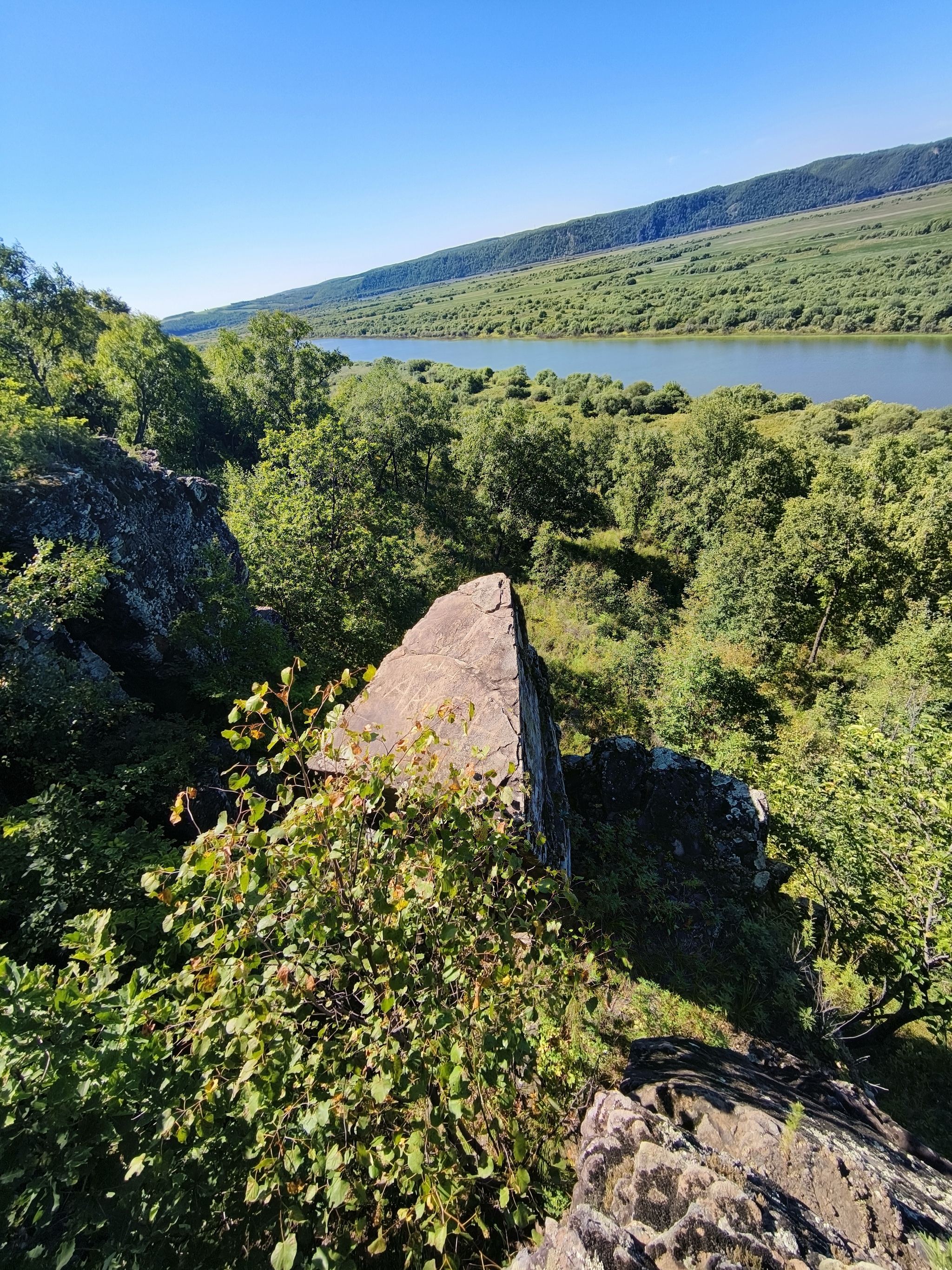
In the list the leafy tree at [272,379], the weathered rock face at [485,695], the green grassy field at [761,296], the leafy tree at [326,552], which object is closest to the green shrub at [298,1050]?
the weathered rock face at [485,695]

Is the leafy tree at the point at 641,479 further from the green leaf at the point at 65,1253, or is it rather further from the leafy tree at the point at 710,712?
the green leaf at the point at 65,1253

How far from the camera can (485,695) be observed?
22.4 ft

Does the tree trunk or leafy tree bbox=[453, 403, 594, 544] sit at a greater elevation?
leafy tree bbox=[453, 403, 594, 544]

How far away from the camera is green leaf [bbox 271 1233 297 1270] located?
6.63ft

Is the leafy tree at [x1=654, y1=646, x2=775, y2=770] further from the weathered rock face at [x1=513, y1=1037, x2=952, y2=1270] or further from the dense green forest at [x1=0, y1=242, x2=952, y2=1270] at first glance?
the weathered rock face at [x1=513, y1=1037, x2=952, y2=1270]

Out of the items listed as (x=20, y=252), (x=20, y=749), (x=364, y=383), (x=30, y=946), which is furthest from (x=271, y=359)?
→ (x=30, y=946)

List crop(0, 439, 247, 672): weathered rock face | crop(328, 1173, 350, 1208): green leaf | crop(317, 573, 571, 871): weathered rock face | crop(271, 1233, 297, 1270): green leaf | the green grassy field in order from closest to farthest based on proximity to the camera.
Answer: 1. crop(271, 1233, 297, 1270): green leaf
2. crop(328, 1173, 350, 1208): green leaf
3. crop(317, 573, 571, 871): weathered rock face
4. crop(0, 439, 247, 672): weathered rock face
5. the green grassy field

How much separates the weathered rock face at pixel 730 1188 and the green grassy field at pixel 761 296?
123 m

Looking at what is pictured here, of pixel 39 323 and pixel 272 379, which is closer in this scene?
pixel 39 323

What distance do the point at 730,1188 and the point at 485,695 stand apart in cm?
468

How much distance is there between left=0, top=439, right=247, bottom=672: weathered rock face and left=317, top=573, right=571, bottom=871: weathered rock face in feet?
22.0

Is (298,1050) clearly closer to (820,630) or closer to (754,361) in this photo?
(820,630)

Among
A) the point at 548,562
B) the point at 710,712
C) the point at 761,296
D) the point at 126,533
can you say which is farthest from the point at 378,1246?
the point at 761,296

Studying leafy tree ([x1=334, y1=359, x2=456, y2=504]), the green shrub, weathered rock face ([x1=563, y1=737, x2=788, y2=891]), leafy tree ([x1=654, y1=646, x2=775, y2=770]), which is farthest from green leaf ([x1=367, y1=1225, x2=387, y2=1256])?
leafy tree ([x1=334, y1=359, x2=456, y2=504])
